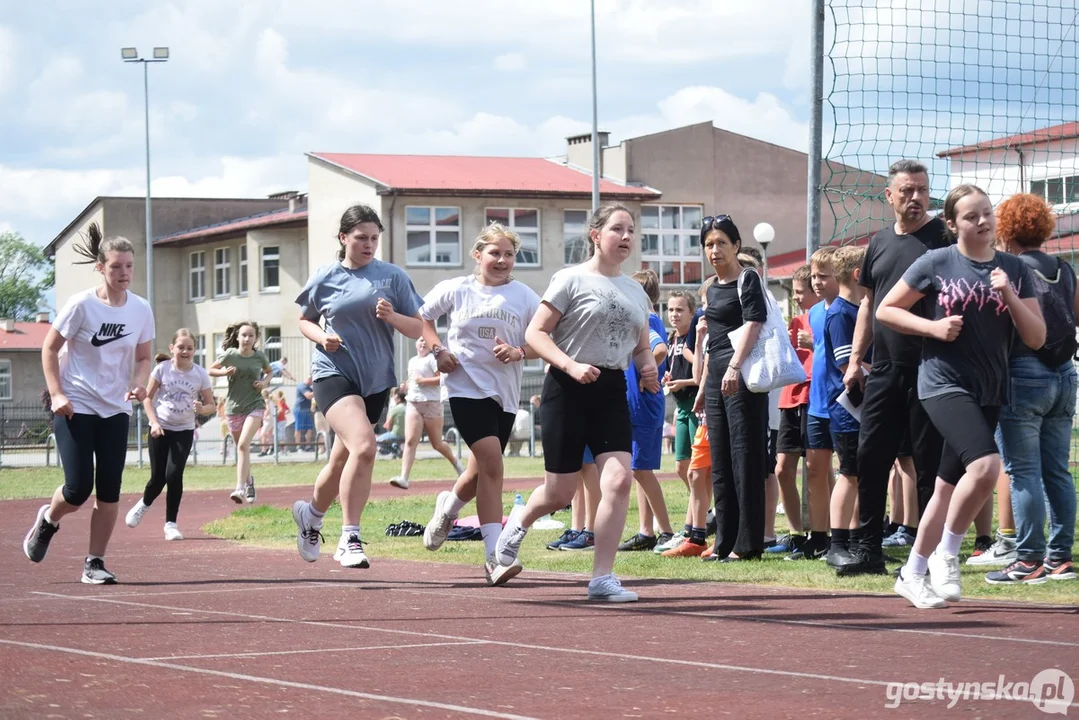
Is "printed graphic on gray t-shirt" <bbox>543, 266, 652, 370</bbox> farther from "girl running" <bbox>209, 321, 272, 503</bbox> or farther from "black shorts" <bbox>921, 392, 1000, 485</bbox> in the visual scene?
"girl running" <bbox>209, 321, 272, 503</bbox>

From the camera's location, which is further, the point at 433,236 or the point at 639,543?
the point at 433,236

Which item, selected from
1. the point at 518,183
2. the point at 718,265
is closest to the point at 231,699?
the point at 718,265

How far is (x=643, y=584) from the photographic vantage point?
9.26 m

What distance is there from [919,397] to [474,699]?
11.3ft

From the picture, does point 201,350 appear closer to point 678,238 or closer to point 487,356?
point 678,238

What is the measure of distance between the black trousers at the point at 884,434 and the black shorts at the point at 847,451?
545 millimetres

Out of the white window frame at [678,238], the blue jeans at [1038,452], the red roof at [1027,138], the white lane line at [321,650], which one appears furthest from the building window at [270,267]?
the white lane line at [321,650]

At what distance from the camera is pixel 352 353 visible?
367 inches

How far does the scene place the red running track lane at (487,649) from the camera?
5223mm

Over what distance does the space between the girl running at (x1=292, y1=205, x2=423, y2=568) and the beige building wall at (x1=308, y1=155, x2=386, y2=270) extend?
4686cm

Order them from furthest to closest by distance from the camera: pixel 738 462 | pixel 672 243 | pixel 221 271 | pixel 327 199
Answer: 1. pixel 221 271
2. pixel 672 243
3. pixel 327 199
4. pixel 738 462

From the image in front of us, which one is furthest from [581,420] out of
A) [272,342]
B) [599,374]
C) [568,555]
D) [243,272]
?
[243,272]

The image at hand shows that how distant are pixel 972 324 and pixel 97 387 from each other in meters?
5.29

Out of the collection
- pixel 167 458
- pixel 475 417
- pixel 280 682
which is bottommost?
pixel 280 682
